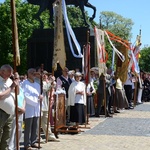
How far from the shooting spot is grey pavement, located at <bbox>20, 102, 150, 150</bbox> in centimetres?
999

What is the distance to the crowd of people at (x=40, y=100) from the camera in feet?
25.6

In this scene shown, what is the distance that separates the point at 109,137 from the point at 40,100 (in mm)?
2755

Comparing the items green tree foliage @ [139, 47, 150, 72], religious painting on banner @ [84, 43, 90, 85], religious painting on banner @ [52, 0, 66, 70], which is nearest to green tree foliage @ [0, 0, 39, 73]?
religious painting on banner @ [84, 43, 90, 85]

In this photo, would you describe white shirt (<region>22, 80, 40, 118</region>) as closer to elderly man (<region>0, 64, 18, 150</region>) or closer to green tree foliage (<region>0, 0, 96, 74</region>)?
elderly man (<region>0, 64, 18, 150</region>)

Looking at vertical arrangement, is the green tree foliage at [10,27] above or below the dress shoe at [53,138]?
above

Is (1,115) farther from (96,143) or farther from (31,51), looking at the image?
(31,51)

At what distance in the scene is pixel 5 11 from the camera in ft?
147

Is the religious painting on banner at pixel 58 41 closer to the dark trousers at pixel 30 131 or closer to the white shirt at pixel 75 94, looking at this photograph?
the dark trousers at pixel 30 131

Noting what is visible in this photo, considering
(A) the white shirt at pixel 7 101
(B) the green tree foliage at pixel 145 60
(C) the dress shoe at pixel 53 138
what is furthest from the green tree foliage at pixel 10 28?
(B) the green tree foliage at pixel 145 60

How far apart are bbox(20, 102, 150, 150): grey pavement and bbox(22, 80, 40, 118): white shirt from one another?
2.96 ft

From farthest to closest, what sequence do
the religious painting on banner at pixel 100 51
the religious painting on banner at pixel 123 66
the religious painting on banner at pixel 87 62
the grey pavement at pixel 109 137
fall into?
the religious painting on banner at pixel 123 66, the religious painting on banner at pixel 100 51, the religious painting on banner at pixel 87 62, the grey pavement at pixel 109 137

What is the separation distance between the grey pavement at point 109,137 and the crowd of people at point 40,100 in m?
0.45

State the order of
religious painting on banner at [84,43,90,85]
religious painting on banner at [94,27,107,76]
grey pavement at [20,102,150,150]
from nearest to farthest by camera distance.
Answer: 1. grey pavement at [20,102,150,150]
2. religious painting on banner at [84,43,90,85]
3. religious painting on banner at [94,27,107,76]

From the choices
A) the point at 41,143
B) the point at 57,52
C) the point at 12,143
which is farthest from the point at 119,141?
the point at 12,143
